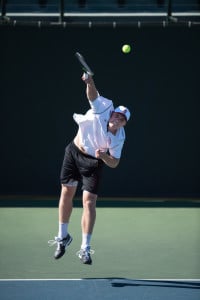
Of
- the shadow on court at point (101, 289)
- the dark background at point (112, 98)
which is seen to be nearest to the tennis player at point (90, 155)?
the shadow on court at point (101, 289)

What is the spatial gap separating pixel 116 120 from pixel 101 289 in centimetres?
142

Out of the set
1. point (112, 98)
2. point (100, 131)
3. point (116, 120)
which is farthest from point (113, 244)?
point (112, 98)

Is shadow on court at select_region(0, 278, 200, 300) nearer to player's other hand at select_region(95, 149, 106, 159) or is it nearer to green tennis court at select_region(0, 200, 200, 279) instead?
green tennis court at select_region(0, 200, 200, 279)

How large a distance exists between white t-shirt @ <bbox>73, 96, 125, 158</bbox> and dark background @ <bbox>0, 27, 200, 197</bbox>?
348 centimetres

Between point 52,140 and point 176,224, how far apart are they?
2.41 meters

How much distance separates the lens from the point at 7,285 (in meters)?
5.69

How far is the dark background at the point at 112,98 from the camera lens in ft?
32.1

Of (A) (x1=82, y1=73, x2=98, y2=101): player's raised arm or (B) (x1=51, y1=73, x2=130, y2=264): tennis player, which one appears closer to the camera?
(A) (x1=82, y1=73, x2=98, y2=101): player's raised arm

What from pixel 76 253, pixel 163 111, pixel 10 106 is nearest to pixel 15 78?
pixel 10 106

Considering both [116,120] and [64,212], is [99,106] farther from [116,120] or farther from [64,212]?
[64,212]

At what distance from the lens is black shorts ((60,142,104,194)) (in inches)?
Answer: 248

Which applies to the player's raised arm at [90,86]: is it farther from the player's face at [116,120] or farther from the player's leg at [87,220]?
the player's leg at [87,220]

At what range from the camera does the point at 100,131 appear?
6.28 m

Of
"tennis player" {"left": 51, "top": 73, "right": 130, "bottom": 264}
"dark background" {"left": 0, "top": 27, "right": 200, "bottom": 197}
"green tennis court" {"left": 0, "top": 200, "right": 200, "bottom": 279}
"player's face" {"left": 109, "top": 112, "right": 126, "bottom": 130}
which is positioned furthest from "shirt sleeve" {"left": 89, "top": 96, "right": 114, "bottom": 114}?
"dark background" {"left": 0, "top": 27, "right": 200, "bottom": 197}
